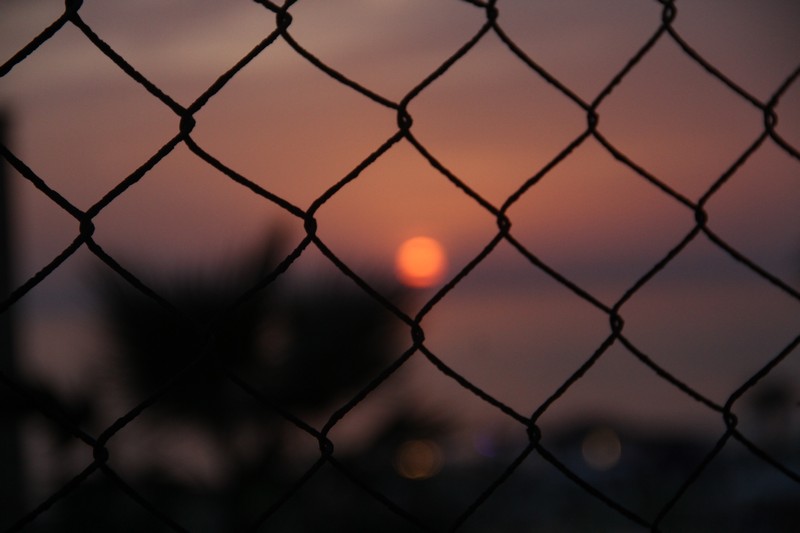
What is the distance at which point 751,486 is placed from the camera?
10.0 metres

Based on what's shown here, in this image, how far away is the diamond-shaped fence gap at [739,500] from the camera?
730cm

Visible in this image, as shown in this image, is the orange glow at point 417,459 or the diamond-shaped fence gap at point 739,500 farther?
the diamond-shaped fence gap at point 739,500

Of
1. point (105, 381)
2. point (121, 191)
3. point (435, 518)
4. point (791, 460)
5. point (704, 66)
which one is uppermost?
point (791, 460)

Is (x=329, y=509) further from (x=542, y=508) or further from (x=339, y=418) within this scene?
(x=542, y=508)

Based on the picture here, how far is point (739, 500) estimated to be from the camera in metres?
9.52

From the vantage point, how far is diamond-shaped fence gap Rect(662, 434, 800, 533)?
730 cm

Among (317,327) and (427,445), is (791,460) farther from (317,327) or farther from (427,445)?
(317,327)

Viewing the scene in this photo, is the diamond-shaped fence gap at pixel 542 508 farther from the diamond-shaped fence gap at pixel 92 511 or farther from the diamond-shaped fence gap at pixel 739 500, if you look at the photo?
the diamond-shaped fence gap at pixel 92 511

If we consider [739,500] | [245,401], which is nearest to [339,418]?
[245,401]

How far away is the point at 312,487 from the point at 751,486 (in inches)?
279

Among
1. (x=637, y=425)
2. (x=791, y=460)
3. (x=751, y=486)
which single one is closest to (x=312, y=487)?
(x=791, y=460)

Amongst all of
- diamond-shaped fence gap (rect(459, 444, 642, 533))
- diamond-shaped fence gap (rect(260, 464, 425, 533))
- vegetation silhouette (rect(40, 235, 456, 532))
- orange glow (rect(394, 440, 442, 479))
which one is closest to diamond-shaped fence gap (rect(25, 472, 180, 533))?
vegetation silhouette (rect(40, 235, 456, 532))

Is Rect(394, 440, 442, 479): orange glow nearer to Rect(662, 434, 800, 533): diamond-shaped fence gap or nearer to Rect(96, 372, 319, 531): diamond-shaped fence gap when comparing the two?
Rect(96, 372, 319, 531): diamond-shaped fence gap

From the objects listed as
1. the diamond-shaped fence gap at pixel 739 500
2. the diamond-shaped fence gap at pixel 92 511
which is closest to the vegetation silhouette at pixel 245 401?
the diamond-shaped fence gap at pixel 92 511
